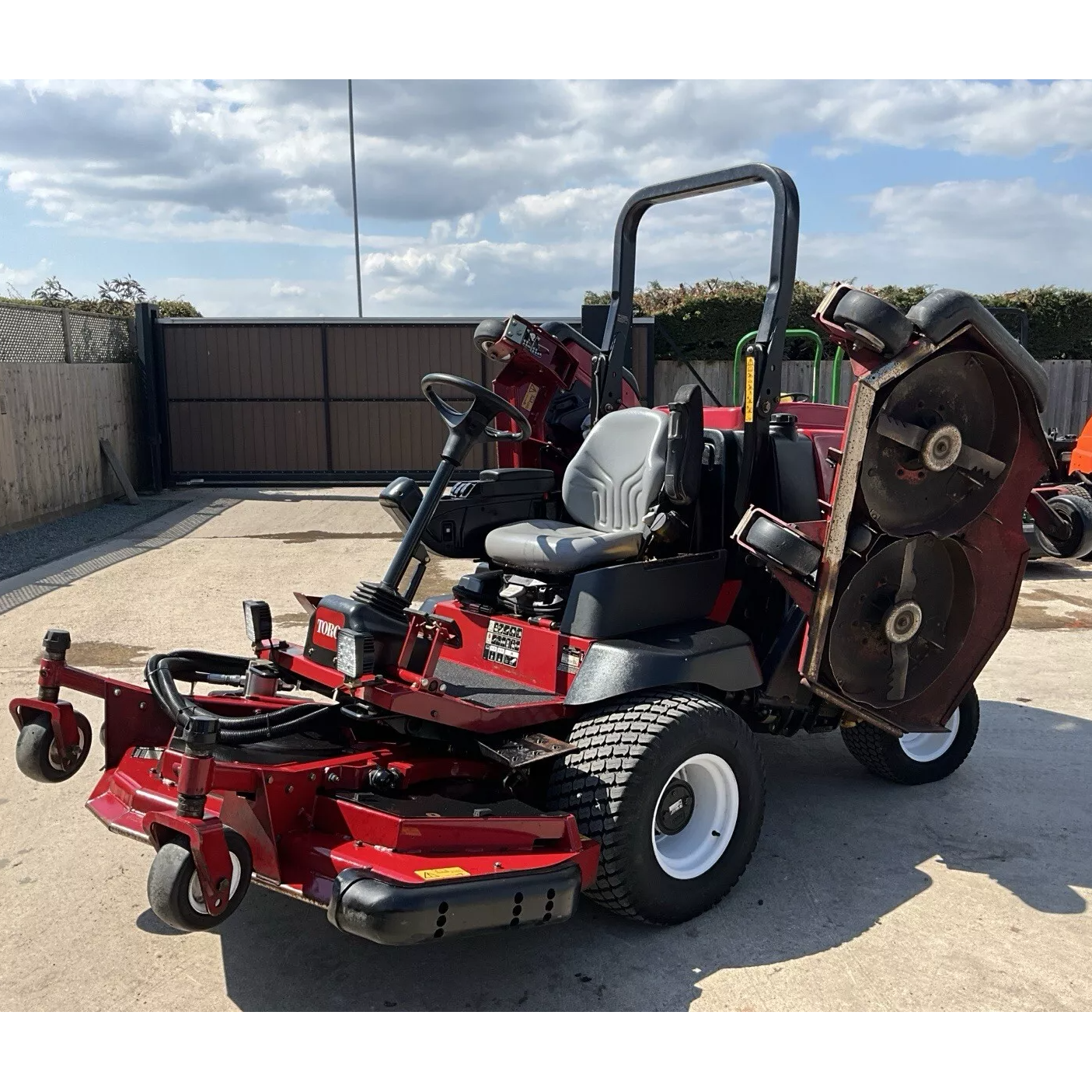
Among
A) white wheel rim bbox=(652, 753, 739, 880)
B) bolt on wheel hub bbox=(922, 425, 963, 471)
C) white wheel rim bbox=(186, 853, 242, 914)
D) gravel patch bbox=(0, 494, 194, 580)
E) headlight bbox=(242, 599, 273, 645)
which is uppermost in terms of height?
bolt on wheel hub bbox=(922, 425, 963, 471)

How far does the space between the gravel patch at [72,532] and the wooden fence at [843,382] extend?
6.96 m

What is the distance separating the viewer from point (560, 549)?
375 centimetres

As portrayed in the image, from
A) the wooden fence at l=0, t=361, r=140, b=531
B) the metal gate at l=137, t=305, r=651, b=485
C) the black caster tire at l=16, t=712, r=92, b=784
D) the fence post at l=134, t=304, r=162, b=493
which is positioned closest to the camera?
the black caster tire at l=16, t=712, r=92, b=784

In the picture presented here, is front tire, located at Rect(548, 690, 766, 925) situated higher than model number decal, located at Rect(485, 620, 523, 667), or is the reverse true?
model number decal, located at Rect(485, 620, 523, 667)

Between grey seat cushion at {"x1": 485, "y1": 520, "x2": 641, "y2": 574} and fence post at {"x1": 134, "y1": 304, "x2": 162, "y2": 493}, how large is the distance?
1139 cm

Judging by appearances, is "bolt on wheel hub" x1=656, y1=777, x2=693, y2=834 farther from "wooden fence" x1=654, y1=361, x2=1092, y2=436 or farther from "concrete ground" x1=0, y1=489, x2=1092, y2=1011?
"wooden fence" x1=654, y1=361, x2=1092, y2=436

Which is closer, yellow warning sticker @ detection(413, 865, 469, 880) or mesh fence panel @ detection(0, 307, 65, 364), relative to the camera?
yellow warning sticker @ detection(413, 865, 469, 880)

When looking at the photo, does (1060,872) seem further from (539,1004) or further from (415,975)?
(415,975)

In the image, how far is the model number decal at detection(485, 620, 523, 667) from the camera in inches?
152

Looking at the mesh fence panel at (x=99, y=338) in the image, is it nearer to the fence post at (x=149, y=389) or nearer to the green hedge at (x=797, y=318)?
the fence post at (x=149, y=389)

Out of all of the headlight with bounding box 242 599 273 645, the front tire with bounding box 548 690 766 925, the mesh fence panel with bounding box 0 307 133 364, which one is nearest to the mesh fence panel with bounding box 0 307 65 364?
the mesh fence panel with bounding box 0 307 133 364

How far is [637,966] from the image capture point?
3.09 metres

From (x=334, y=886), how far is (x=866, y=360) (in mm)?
2260

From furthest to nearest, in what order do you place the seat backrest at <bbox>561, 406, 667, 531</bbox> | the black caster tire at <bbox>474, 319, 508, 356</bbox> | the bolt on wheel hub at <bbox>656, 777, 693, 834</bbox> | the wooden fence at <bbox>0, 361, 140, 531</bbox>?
the wooden fence at <bbox>0, 361, 140, 531</bbox>
the black caster tire at <bbox>474, 319, 508, 356</bbox>
the seat backrest at <bbox>561, 406, 667, 531</bbox>
the bolt on wheel hub at <bbox>656, 777, 693, 834</bbox>
